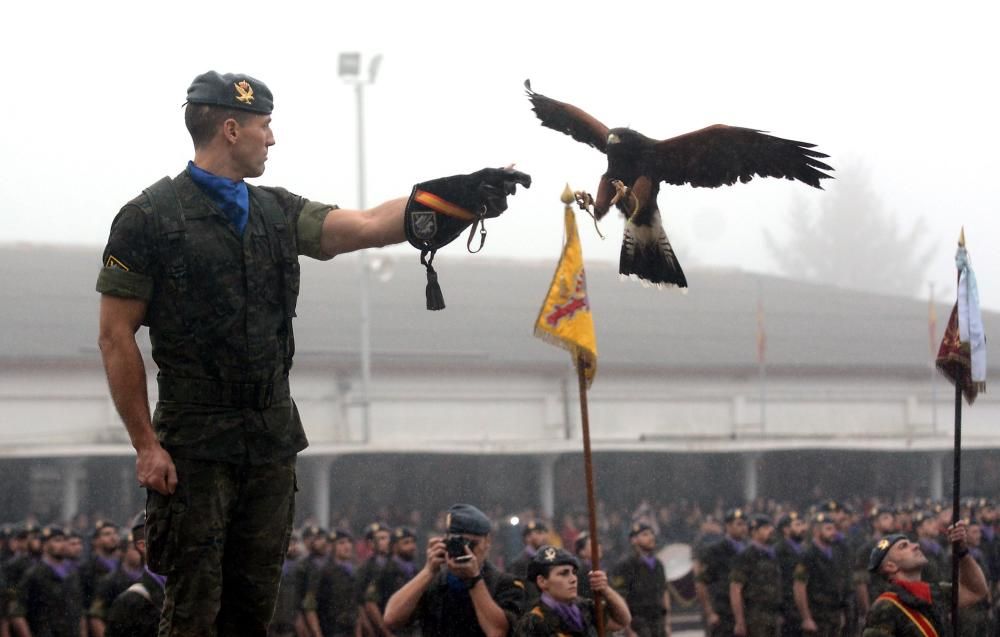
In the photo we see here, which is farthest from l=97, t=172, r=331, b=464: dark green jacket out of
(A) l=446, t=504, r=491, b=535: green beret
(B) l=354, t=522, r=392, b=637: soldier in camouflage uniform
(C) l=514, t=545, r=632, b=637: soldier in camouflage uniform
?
(B) l=354, t=522, r=392, b=637: soldier in camouflage uniform

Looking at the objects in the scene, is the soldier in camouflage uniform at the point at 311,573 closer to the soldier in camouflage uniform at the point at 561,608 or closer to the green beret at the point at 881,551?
the green beret at the point at 881,551

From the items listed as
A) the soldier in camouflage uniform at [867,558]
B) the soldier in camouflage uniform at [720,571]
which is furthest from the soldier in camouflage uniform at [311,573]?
the soldier in camouflage uniform at [867,558]

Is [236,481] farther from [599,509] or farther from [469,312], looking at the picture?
[469,312]

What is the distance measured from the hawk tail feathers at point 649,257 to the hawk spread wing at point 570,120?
0.35 metres

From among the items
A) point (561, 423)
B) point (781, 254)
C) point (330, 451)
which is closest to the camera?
point (330, 451)

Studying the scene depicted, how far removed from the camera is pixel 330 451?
24.4 meters

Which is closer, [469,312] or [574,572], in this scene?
[574,572]

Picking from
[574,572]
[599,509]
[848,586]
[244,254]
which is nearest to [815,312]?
[599,509]

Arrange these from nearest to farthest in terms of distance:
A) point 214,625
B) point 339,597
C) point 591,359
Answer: point 214,625 → point 591,359 → point 339,597

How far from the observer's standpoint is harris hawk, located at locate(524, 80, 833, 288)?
5.21m

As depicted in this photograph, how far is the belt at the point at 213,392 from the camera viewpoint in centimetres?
412

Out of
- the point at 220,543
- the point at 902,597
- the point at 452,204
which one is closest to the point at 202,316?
the point at 220,543

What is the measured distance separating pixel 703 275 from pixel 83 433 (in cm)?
1864

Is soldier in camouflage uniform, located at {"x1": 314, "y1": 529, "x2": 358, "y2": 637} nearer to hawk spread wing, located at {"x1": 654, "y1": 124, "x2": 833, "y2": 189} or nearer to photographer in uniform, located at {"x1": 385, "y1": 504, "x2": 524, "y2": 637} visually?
photographer in uniform, located at {"x1": 385, "y1": 504, "x2": 524, "y2": 637}
